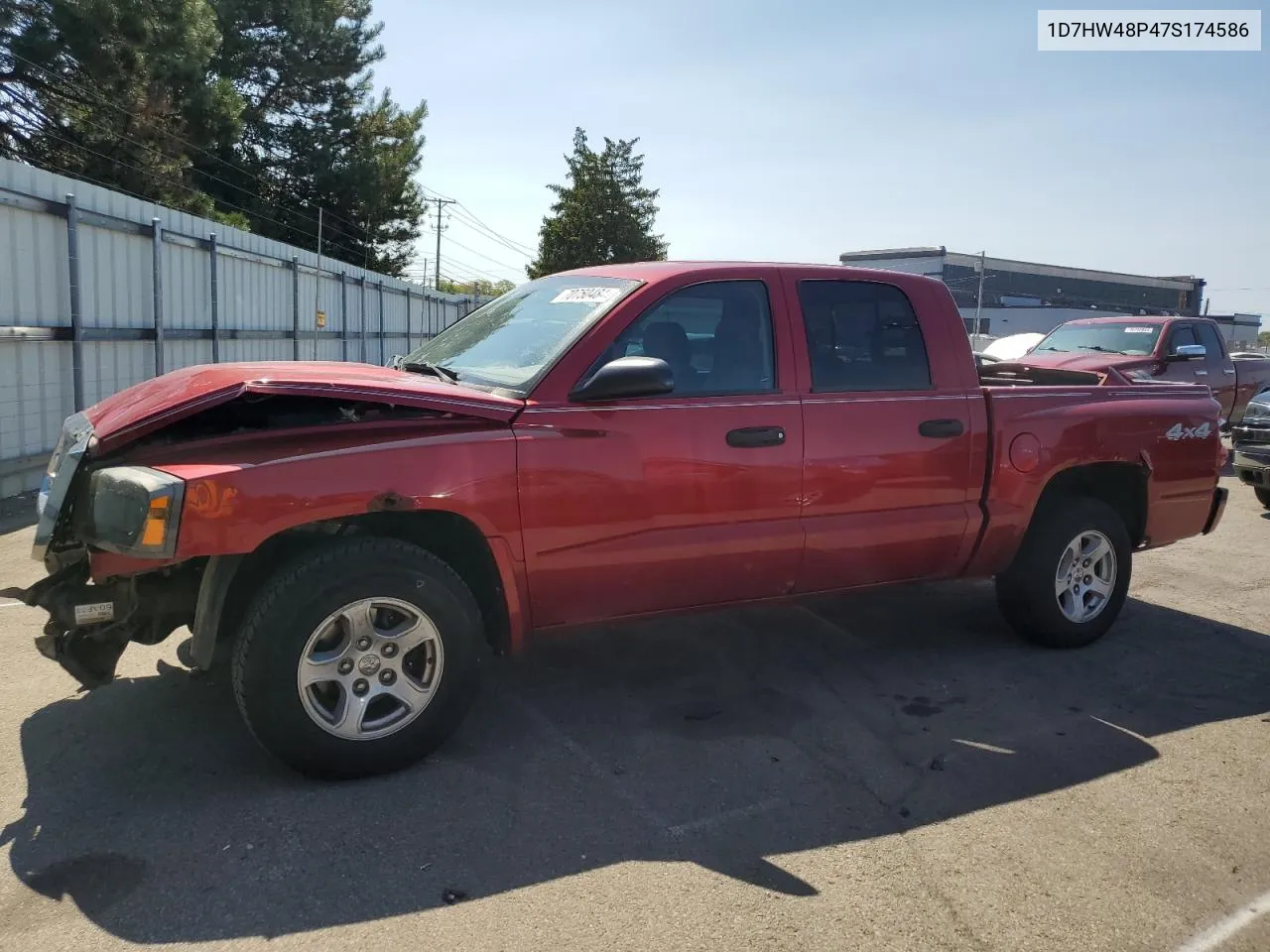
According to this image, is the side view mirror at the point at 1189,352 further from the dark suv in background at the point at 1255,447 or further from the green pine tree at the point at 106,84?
the green pine tree at the point at 106,84

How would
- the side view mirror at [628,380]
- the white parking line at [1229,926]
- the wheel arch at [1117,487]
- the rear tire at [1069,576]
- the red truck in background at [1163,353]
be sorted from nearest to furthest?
the white parking line at [1229,926] → the side view mirror at [628,380] → the rear tire at [1069,576] → the wheel arch at [1117,487] → the red truck in background at [1163,353]

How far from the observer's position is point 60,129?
2289cm

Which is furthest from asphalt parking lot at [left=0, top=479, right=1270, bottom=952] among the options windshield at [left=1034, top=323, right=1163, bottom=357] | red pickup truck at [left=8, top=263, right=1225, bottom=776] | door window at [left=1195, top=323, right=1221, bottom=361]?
door window at [left=1195, top=323, right=1221, bottom=361]

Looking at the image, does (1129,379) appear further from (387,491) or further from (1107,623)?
(387,491)

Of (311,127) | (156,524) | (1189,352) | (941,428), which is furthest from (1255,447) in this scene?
(311,127)

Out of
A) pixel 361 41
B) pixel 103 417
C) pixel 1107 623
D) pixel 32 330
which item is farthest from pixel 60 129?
pixel 1107 623

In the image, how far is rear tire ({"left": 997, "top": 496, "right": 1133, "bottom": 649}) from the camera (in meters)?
5.14

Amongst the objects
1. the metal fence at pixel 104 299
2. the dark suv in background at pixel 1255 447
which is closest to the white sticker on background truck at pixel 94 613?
the metal fence at pixel 104 299

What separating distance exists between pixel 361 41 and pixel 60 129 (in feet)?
51.1

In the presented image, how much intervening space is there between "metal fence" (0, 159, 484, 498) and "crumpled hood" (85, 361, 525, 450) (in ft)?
16.8

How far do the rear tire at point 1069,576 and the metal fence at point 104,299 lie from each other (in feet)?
24.9

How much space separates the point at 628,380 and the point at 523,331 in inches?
32.5

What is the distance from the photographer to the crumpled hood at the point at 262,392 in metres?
3.39

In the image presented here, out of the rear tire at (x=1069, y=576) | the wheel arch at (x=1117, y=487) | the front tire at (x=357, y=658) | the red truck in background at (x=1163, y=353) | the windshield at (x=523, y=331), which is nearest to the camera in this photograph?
the front tire at (x=357, y=658)
